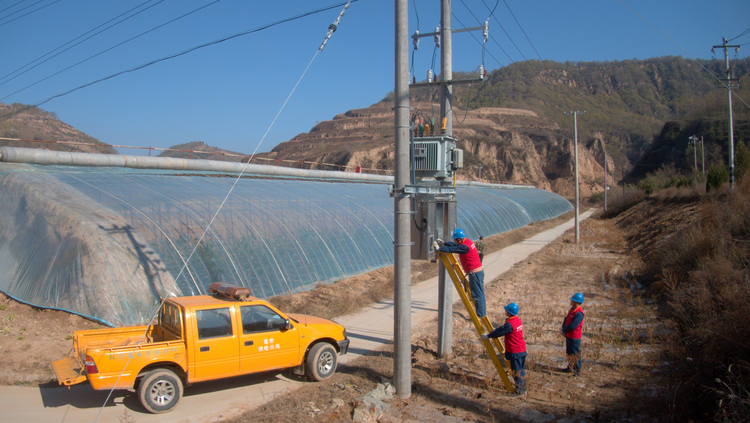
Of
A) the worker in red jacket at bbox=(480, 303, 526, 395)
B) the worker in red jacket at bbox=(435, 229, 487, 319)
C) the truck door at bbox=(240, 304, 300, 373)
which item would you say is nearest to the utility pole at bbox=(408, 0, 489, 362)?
the worker in red jacket at bbox=(435, 229, 487, 319)

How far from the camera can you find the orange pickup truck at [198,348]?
6480 mm

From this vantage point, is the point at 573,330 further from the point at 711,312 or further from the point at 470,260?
the point at 711,312

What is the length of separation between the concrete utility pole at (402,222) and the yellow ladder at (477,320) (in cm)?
130

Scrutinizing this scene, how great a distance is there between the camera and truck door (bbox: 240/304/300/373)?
7.55 m

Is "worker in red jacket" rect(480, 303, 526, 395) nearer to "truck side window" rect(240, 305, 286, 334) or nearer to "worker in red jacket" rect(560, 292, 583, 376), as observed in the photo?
"worker in red jacket" rect(560, 292, 583, 376)

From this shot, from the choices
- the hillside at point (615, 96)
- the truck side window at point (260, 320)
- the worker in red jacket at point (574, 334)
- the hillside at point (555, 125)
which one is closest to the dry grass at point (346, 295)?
the truck side window at point (260, 320)

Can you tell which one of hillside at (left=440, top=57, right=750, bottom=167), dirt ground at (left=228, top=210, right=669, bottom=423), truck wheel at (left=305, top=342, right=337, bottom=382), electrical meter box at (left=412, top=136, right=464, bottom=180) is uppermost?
hillside at (left=440, top=57, right=750, bottom=167)

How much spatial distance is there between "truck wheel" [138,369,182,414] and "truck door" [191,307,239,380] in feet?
1.04

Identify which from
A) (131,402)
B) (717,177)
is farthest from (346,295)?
(717,177)

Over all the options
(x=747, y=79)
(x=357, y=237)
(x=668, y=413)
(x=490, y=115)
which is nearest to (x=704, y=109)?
(x=747, y=79)

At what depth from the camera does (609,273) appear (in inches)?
747

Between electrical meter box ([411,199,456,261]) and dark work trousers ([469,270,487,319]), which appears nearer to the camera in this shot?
dark work trousers ([469,270,487,319])

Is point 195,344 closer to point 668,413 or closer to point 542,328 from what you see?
point 668,413

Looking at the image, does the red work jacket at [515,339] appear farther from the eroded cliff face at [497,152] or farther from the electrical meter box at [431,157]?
the eroded cliff face at [497,152]
